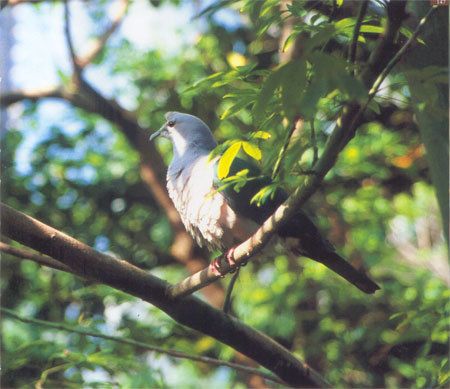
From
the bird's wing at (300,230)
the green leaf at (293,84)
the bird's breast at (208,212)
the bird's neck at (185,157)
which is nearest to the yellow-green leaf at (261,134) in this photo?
the green leaf at (293,84)

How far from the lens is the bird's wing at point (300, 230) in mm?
2350

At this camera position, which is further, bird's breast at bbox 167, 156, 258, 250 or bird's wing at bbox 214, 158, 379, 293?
bird's breast at bbox 167, 156, 258, 250

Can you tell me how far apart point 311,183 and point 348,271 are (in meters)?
0.97

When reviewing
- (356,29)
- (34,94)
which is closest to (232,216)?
(356,29)

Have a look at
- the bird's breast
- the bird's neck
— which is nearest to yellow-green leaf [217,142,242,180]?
the bird's breast

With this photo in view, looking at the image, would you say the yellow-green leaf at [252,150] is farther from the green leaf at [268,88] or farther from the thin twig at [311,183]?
the green leaf at [268,88]

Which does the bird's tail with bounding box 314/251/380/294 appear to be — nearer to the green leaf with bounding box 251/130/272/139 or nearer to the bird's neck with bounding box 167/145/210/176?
the bird's neck with bounding box 167/145/210/176

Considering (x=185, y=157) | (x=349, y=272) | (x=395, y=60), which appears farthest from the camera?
(x=185, y=157)

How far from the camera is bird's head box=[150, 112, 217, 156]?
2.69 metres

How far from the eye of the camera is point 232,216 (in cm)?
248

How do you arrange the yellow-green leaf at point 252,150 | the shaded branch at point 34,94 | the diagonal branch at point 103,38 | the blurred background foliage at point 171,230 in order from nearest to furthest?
the yellow-green leaf at point 252,150 → the blurred background foliage at point 171,230 → the shaded branch at point 34,94 → the diagonal branch at point 103,38

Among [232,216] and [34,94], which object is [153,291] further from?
[34,94]

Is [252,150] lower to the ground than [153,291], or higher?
higher

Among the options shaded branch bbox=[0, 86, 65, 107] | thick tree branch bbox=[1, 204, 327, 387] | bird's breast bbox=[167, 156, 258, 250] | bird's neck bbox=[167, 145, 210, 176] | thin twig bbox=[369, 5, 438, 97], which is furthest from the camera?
shaded branch bbox=[0, 86, 65, 107]
